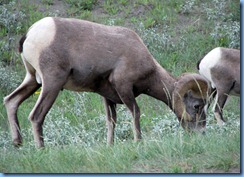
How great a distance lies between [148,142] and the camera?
6.96 meters

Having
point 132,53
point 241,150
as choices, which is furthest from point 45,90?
point 241,150

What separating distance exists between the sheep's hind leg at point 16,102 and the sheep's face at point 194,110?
1918 millimetres

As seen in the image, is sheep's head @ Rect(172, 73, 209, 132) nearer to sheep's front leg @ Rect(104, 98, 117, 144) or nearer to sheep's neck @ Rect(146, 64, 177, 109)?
sheep's neck @ Rect(146, 64, 177, 109)

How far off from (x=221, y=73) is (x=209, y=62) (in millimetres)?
618

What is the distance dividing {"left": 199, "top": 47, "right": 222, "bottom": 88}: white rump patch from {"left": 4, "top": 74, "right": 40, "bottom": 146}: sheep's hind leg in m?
2.16

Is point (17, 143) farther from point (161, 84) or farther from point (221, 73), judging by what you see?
point (221, 73)

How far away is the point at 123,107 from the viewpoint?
35.9ft

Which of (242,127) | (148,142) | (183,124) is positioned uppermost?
(242,127)

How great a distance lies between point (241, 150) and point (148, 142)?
125 cm

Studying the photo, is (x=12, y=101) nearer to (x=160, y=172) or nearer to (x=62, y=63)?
(x=62, y=63)

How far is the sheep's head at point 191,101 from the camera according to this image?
342 inches

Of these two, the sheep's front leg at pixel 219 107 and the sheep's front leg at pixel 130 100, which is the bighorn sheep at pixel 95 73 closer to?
the sheep's front leg at pixel 130 100

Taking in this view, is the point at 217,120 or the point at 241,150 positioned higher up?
the point at 241,150

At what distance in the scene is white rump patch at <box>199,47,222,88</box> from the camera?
865cm
